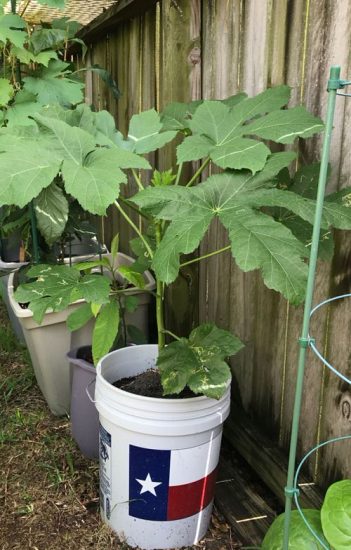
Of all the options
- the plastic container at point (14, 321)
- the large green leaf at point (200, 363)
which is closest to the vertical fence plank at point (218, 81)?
the large green leaf at point (200, 363)

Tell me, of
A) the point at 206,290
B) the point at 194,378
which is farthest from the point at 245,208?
the point at 206,290

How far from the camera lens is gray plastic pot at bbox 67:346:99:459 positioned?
2023 mm

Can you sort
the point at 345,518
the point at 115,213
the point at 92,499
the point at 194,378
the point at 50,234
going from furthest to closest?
the point at 115,213
the point at 92,499
the point at 50,234
the point at 194,378
the point at 345,518

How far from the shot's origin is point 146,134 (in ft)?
5.18

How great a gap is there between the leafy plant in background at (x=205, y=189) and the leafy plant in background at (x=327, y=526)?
38 cm

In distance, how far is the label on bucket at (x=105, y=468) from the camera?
5.44 feet

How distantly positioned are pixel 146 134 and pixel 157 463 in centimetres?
97

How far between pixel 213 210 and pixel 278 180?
0.28 meters

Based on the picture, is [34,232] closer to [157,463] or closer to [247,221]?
[157,463]

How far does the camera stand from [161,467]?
1.55 meters

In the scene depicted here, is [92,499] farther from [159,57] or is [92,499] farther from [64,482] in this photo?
[159,57]

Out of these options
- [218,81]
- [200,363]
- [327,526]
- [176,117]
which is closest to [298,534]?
[327,526]

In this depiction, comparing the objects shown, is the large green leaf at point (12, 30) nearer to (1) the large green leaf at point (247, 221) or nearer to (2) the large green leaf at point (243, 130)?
(2) the large green leaf at point (243, 130)

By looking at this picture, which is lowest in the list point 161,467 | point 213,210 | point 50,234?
point 161,467
